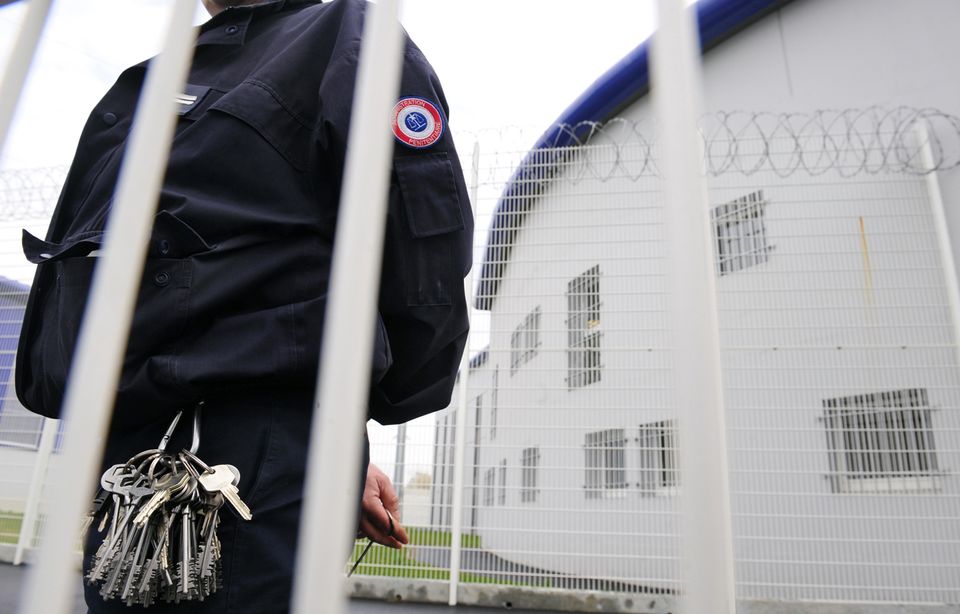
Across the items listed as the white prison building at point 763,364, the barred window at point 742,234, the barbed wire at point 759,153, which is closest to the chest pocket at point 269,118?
the white prison building at point 763,364

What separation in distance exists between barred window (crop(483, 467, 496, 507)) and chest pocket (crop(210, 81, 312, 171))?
3.09m

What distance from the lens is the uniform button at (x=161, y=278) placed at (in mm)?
842

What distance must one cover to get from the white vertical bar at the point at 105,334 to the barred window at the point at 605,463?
335cm

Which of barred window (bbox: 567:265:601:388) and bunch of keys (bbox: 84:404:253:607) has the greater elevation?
barred window (bbox: 567:265:601:388)

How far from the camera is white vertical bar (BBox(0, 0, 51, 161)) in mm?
710

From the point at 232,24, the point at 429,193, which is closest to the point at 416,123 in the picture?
the point at 429,193

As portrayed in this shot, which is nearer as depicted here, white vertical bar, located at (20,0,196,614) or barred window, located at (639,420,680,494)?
white vertical bar, located at (20,0,196,614)

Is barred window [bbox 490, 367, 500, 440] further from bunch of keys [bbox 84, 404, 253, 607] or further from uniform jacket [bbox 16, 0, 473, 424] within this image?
bunch of keys [bbox 84, 404, 253, 607]

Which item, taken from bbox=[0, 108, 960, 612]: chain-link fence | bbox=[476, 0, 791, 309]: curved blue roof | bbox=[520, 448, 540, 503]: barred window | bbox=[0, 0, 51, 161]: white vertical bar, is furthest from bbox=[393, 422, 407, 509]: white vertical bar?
bbox=[0, 0, 51, 161]: white vertical bar

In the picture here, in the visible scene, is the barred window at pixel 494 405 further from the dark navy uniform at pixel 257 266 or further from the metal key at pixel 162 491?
the metal key at pixel 162 491

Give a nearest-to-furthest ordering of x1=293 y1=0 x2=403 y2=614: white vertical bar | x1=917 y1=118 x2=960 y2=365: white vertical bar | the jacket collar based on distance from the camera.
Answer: x1=293 y1=0 x2=403 y2=614: white vertical bar < the jacket collar < x1=917 y1=118 x2=960 y2=365: white vertical bar

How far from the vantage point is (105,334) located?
0.50m

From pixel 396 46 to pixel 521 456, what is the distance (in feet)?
12.0

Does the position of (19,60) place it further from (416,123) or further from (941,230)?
(941,230)
